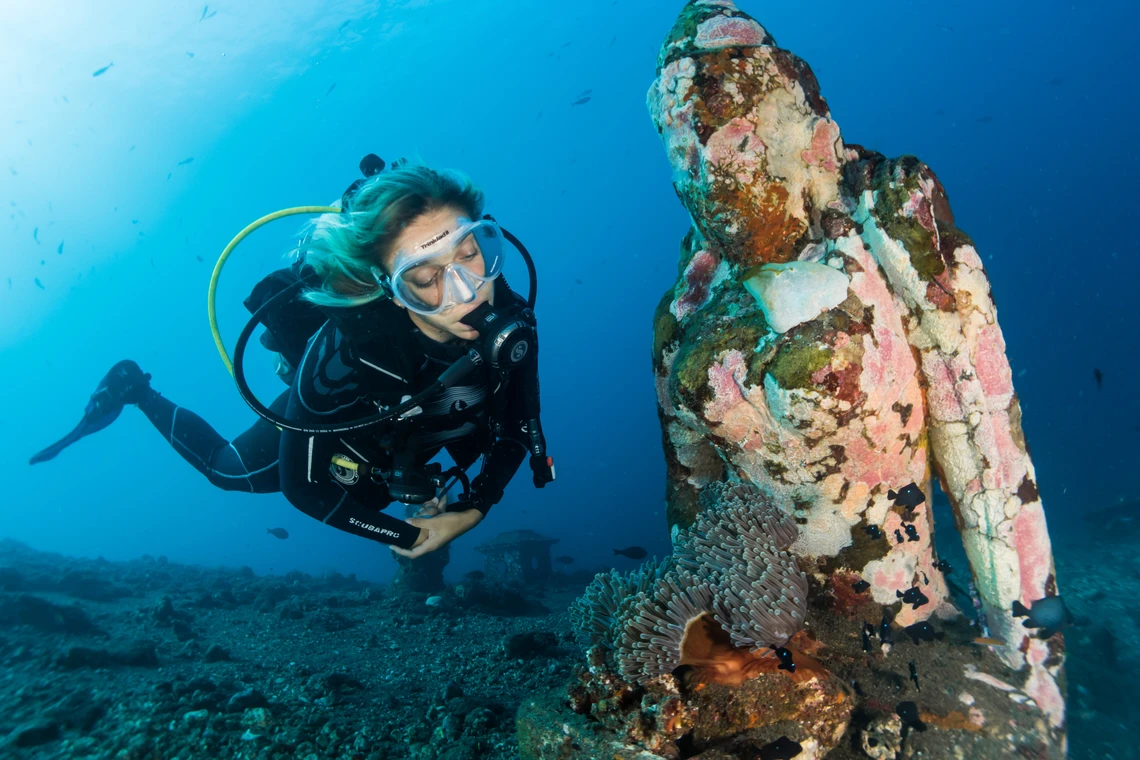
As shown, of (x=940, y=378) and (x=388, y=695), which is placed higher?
(x=940, y=378)

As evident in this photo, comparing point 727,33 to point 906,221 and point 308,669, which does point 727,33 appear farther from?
point 308,669

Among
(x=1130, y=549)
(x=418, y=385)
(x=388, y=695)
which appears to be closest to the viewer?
(x=418, y=385)

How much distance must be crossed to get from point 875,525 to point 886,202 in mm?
1574

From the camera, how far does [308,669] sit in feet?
17.0

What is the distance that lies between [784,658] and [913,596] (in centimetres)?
104

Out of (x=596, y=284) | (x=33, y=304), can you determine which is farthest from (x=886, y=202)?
(x=33, y=304)

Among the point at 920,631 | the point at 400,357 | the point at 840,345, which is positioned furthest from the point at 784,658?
the point at 400,357

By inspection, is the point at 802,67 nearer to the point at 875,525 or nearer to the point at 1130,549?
the point at 875,525

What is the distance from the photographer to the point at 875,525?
2641mm

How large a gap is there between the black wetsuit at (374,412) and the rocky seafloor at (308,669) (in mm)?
1372

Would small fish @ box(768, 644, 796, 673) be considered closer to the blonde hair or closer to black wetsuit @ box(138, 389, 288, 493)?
the blonde hair

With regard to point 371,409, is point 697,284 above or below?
above

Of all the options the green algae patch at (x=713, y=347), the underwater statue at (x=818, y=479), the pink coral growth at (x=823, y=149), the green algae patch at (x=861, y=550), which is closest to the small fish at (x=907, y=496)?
the underwater statue at (x=818, y=479)

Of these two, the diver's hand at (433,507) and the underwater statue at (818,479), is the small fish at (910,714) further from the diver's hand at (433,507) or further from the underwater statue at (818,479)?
the diver's hand at (433,507)
